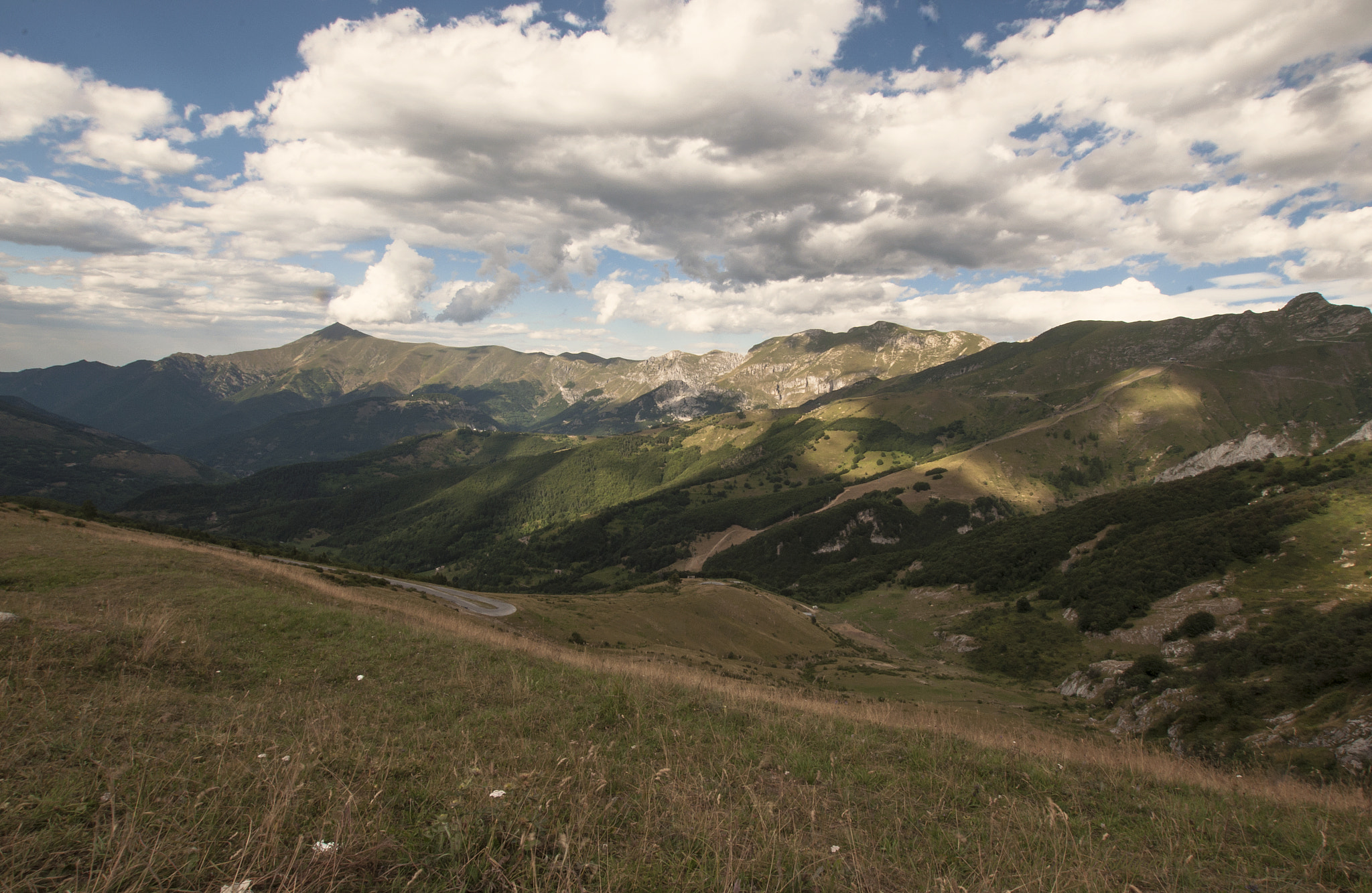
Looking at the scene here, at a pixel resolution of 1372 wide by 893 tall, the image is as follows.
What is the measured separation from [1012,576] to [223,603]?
97.9 meters

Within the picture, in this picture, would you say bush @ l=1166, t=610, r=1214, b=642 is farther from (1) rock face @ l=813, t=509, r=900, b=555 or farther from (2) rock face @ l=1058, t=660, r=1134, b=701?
(1) rock face @ l=813, t=509, r=900, b=555

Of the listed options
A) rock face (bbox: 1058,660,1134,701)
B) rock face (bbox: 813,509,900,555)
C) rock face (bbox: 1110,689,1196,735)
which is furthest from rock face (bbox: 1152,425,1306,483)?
rock face (bbox: 1110,689,1196,735)

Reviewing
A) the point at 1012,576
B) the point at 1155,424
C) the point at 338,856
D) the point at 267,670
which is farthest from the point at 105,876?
the point at 1155,424

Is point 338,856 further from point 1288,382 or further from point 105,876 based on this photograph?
point 1288,382

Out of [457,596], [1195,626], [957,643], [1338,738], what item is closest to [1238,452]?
[957,643]

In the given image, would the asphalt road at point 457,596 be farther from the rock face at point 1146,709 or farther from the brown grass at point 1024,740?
the rock face at point 1146,709

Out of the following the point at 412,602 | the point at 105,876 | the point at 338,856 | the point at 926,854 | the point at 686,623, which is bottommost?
the point at 686,623

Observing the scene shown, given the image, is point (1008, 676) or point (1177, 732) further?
point (1008, 676)

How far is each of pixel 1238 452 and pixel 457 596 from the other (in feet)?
693

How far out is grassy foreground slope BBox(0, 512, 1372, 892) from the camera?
3.87m

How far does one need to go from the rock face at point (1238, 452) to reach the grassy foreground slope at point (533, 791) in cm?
19917

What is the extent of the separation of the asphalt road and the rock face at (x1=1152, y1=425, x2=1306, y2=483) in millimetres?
190608

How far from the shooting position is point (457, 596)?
47.4 m

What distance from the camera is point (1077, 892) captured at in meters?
4.23
